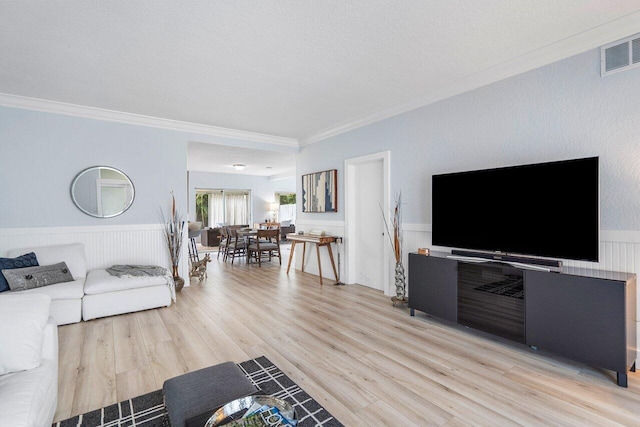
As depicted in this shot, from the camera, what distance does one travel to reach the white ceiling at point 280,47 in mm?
2229

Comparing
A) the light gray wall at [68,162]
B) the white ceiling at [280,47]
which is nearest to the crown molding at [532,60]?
the white ceiling at [280,47]

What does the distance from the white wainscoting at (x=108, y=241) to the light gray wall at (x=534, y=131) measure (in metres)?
3.68

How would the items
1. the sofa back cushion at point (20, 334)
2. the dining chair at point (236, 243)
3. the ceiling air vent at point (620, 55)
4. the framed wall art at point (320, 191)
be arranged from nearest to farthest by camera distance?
the sofa back cushion at point (20, 334) < the ceiling air vent at point (620, 55) < the framed wall art at point (320, 191) < the dining chair at point (236, 243)

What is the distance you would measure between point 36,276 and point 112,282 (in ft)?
2.31

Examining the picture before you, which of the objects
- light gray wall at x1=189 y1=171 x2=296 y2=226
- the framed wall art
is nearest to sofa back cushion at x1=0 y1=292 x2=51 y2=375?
the framed wall art

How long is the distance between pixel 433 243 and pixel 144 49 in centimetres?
342

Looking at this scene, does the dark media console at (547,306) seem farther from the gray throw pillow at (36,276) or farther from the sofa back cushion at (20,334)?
the gray throw pillow at (36,276)

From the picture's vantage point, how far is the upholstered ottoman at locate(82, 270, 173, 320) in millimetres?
3559

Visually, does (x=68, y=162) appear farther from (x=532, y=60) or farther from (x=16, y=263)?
(x=532, y=60)

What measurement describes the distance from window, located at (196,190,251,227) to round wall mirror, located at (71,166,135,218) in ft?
22.8

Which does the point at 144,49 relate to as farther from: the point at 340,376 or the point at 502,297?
the point at 502,297

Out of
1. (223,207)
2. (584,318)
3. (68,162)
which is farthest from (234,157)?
(584,318)

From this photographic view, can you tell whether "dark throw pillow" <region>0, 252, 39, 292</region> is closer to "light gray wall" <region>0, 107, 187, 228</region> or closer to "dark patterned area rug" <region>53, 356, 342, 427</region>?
"light gray wall" <region>0, 107, 187, 228</region>

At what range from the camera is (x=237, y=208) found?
12.0 meters
